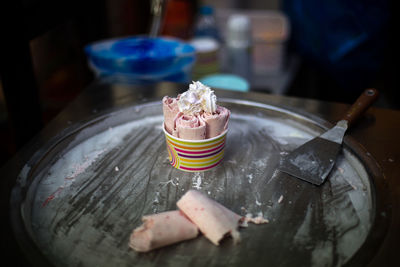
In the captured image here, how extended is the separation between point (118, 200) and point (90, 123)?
0.35 meters

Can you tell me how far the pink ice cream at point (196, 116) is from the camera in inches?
39.1

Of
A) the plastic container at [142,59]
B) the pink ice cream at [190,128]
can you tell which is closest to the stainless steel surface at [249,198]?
the pink ice cream at [190,128]

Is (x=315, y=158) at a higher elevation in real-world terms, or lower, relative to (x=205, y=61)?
higher

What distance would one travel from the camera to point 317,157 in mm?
1058

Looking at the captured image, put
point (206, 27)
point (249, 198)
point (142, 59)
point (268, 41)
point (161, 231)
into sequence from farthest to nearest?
1. point (206, 27)
2. point (268, 41)
3. point (142, 59)
4. point (249, 198)
5. point (161, 231)

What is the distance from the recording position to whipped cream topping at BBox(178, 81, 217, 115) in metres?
1.00

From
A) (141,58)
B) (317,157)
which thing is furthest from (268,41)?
(317,157)

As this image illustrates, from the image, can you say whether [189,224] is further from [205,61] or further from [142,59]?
[205,61]

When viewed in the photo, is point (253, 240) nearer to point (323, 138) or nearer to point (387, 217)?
point (387, 217)

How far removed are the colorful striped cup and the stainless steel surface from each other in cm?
3

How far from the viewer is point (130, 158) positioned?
1.12 metres

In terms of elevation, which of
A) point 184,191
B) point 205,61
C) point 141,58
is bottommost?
point 205,61

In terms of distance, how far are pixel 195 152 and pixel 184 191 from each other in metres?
0.11

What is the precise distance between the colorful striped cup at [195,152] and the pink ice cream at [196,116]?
15 millimetres
